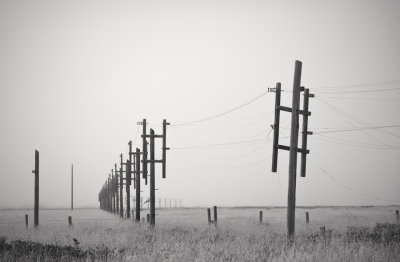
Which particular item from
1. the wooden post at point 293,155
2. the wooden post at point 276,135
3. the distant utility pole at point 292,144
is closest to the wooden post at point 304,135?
the distant utility pole at point 292,144

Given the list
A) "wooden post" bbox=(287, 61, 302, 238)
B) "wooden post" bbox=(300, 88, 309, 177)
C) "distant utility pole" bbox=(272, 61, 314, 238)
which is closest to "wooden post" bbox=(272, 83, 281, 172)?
"distant utility pole" bbox=(272, 61, 314, 238)

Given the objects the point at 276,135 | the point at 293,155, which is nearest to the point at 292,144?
the point at 293,155

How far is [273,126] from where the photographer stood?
1335 centimetres

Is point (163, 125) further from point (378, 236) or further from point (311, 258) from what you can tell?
point (311, 258)

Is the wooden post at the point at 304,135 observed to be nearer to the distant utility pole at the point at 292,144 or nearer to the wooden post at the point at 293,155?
the distant utility pole at the point at 292,144

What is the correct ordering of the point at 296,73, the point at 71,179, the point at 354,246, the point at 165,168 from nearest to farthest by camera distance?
the point at 354,246 < the point at 296,73 < the point at 165,168 < the point at 71,179

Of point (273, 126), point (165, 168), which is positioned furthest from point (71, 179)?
point (273, 126)

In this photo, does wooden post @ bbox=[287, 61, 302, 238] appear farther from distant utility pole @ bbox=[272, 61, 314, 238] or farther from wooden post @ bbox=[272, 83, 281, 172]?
wooden post @ bbox=[272, 83, 281, 172]

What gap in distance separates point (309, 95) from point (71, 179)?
87.1m

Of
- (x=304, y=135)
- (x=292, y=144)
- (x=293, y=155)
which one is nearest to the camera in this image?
(x=293, y=155)

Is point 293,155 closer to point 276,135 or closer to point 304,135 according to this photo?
point 276,135

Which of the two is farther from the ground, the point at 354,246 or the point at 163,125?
the point at 163,125

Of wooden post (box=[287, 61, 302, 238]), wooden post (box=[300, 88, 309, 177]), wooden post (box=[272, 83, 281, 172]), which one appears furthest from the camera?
wooden post (box=[300, 88, 309, 177])

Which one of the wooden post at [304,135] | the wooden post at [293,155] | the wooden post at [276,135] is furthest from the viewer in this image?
the wooden post at [304,135]
